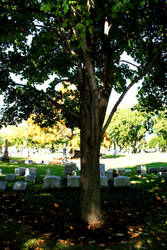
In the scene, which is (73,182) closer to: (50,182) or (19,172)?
(50,182)

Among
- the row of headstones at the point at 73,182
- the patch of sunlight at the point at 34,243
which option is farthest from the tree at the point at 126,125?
the patch of sunlight at the point at 34,243

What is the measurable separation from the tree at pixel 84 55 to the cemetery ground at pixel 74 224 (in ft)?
1.99

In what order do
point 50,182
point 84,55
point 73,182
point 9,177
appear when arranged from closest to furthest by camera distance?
point 84,55, point 50,182, point 73,182, point 9,177

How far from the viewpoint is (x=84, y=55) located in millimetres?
4949

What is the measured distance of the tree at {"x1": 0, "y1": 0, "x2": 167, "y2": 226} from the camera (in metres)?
4.92

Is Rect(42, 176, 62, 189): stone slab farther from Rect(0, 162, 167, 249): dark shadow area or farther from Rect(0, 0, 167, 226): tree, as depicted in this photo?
Rect(0, 0, 167, 226): tree

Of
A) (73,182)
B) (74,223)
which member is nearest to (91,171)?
(74,223)

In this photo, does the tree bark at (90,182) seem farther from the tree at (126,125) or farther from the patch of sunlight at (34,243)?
the tree at (126,125)

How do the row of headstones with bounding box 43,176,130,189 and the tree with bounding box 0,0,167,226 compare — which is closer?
the tree with bounding box 0,0,167,226

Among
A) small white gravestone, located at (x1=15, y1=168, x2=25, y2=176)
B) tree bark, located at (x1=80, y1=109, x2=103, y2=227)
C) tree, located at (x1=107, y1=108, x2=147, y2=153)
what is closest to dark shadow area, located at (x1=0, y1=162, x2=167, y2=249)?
tree bark, located at (x1=80, y1=109, x2=103, y2=227)

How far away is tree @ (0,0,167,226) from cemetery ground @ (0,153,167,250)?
0.61 m

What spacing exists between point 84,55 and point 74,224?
4.50 metres

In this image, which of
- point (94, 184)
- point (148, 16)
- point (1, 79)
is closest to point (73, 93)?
point (1, 79)

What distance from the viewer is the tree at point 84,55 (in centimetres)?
492
